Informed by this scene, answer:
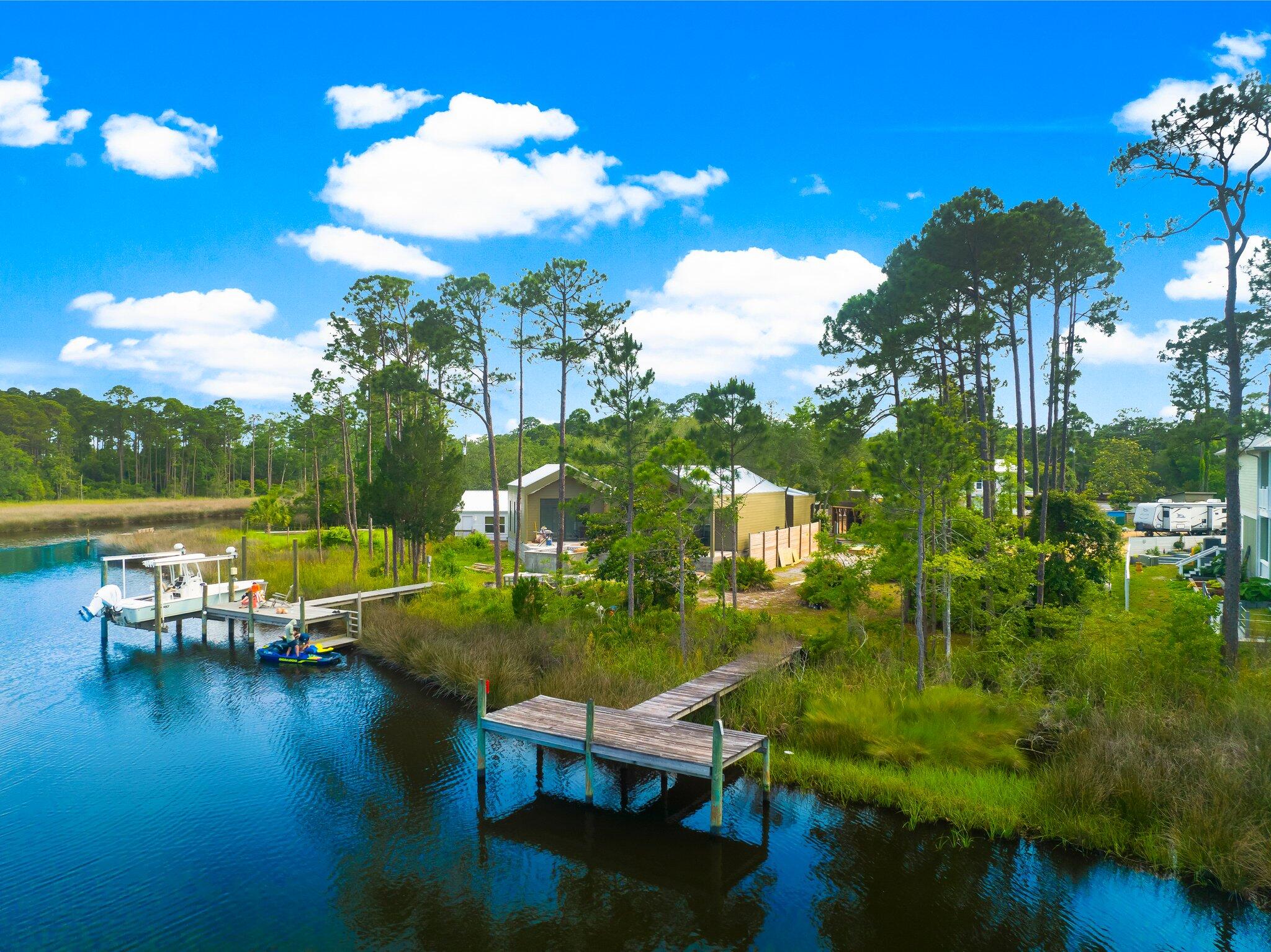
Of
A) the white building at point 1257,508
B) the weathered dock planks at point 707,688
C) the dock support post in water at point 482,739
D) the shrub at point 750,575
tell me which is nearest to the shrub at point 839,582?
the weathered dock planks at point 707,688

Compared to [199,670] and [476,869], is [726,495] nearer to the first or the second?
[199,670]

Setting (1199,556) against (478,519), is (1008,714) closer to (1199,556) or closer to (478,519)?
(1199,556)

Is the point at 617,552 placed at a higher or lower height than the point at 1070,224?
lower

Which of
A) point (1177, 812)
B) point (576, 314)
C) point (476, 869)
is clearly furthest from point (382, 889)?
point (576, 314)

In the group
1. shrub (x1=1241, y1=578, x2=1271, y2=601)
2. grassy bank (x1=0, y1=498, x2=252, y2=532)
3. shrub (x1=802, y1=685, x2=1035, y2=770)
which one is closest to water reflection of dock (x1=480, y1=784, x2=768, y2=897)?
shrub (x1=802, y1=685, x2=1035, y2=770)

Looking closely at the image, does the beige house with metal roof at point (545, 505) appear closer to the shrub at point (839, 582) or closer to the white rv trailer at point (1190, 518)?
the shrub at point (839, 582)

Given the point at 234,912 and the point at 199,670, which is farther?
the point at 199,670
